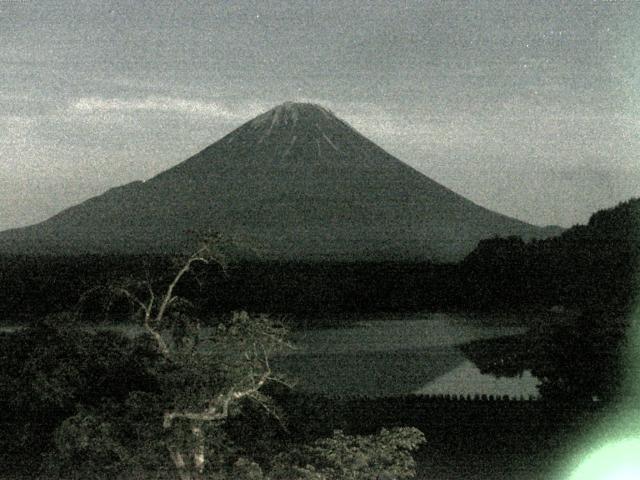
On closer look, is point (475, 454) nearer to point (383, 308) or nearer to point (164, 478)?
point (164, 478)

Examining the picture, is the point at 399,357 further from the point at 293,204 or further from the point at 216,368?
the point at 293,204

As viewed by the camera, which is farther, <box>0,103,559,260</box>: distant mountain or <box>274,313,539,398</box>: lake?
<box>0,103,559,260</box>: distant mountain

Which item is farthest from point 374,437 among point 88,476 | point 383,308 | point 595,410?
point 383,308

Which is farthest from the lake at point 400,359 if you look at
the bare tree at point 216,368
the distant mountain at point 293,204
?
the distant mountain at point 293,204

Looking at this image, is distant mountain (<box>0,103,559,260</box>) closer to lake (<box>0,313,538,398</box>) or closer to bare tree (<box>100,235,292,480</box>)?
lake (<box>0,313,538,398</box>)

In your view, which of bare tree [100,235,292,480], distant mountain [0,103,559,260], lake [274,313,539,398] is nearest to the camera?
bare tree [100,235,292,480]

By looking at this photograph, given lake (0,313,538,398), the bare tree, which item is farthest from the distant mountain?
the bare tree
